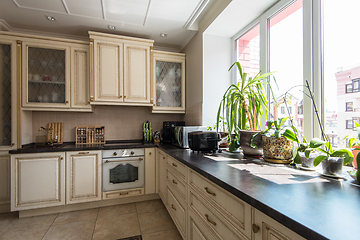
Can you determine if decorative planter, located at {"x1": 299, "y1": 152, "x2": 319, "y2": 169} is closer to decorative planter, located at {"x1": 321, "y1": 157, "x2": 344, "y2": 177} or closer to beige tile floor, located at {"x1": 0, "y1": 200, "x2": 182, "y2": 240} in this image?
decorative planter, located at {"x1": 321, "y1": 157, "x2": 344, "y2": 177}

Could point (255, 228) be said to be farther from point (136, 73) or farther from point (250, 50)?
point (136, 73)

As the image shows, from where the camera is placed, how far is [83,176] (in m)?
2.45

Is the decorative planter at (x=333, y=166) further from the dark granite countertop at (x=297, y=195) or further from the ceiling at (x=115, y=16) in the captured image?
the ceiling at (x=115, y=16)

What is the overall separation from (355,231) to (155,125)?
295cm

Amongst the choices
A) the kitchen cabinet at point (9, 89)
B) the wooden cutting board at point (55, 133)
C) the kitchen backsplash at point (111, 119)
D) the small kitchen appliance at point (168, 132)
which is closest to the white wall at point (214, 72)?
the small kitchen appliance at point (168, 132)

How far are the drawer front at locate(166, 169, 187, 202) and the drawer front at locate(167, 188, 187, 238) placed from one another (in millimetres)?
79

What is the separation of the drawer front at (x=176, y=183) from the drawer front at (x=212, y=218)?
0.55ft

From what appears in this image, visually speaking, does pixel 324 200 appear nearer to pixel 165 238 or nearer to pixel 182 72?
pixel 165 238

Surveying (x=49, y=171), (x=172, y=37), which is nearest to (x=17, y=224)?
(x=49, y=171)

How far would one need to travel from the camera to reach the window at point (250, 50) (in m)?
2.20

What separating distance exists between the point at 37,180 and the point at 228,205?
7.85 feet

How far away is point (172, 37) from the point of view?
9.80ft

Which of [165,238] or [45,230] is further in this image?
[45,230]

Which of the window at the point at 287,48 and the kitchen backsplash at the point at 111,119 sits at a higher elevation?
the window at the point at 287,48
